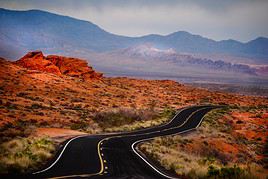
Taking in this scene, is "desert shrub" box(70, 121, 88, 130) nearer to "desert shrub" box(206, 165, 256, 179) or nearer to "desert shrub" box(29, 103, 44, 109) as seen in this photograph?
"desert shrub" box(29, 103, 44, 109)

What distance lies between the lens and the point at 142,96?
77.8 metres

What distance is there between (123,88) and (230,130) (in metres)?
43.7

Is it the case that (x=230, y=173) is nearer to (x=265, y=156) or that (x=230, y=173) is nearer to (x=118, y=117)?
(x=265, y=156)

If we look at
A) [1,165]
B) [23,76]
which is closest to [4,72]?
[23,76]

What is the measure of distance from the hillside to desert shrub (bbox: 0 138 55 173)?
9cm

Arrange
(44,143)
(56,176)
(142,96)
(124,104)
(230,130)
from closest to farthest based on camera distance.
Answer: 1. (56,176)
2. (44,143)
3. (230,130)
4. (124,104)
5. (142,96)

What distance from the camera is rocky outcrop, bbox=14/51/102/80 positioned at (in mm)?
79750

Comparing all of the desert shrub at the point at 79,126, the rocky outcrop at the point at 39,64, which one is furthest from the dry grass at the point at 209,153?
the rocky outcrop at the point at 39,64

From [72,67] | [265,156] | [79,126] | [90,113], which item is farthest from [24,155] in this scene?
[72,67]

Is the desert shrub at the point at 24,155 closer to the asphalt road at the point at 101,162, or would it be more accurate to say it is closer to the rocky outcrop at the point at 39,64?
the asphalt road at the point at 101,162

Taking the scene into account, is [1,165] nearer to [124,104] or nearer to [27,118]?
[27,118]

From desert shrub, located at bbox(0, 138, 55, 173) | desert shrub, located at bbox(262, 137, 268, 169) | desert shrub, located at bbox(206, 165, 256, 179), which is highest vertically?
desert shrub, located at bbox(206, 165, 256, 179)

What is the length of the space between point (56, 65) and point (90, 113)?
149 ft

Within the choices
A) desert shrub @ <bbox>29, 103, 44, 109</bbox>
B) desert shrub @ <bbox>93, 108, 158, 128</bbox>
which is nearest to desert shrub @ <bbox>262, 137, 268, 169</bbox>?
desert shrub @ <bbox>93, 108, 158, 128</bbox>
